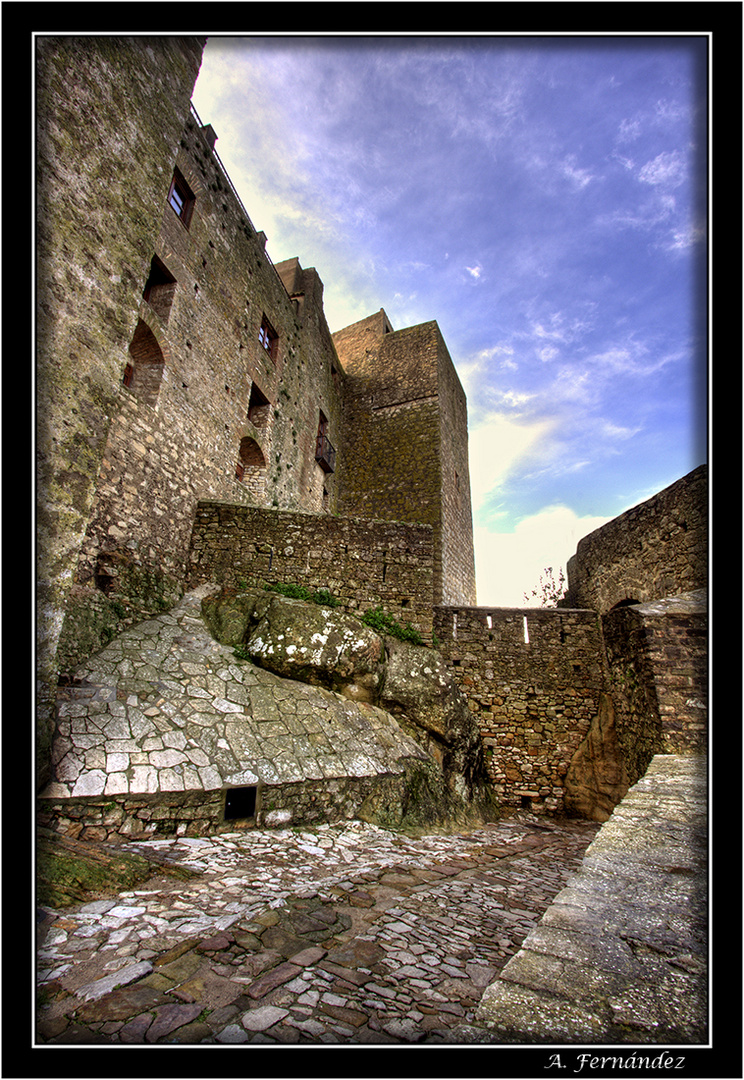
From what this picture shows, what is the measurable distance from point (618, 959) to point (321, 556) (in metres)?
6.90

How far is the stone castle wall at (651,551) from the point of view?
7.59 meters

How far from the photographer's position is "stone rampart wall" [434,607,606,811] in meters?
8.11

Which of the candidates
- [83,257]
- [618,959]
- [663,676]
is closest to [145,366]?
[83,257]

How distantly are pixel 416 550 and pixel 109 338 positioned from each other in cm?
587

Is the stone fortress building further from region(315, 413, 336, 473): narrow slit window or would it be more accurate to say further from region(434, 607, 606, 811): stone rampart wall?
region(315, 413, 336, 473): narrow slit window

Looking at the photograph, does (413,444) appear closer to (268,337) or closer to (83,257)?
(268,337)

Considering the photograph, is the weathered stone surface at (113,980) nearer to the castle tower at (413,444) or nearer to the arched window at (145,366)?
the arched window at (145,366)

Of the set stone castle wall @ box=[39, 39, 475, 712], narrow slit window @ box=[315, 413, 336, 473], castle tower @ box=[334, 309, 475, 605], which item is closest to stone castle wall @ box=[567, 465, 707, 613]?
castle tower @ box=[334, 309, 475, 605]

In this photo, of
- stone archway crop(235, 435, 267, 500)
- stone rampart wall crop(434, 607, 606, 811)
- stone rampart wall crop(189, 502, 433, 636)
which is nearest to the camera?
stone rampart wall crop(189, 502, 433, 636)

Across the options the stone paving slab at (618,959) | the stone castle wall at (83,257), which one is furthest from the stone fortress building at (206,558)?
the stone paving slab at (618,959)

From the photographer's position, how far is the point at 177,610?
6828 millimetres

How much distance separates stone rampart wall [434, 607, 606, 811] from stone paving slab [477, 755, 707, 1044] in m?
6.10

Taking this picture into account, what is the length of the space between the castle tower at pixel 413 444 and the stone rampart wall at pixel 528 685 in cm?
385

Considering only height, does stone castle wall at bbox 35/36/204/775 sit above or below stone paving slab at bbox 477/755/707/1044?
above
